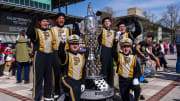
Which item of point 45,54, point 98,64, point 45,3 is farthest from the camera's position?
point 45,3

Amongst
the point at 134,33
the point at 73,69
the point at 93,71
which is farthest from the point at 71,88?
the point at 134,33

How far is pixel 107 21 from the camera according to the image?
397 centimetres

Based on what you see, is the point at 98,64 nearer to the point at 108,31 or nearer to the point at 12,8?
the point at 108,31

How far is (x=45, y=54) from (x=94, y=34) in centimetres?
116

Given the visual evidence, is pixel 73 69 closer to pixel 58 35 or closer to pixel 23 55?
pixel 58 35

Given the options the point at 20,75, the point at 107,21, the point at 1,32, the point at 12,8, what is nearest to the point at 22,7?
the point at 12,8

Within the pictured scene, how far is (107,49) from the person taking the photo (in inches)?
152

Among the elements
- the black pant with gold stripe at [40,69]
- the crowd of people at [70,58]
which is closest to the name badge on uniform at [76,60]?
the crowd of people at [70,58]

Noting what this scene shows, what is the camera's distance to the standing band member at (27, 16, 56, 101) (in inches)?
134

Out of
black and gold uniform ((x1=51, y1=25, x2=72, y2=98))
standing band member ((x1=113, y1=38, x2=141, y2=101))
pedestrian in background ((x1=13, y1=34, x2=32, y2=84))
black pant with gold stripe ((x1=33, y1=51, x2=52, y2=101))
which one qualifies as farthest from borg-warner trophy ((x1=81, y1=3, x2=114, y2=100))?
pedestrian in background ((x1=13, y1=34, x2=32, y2=84))

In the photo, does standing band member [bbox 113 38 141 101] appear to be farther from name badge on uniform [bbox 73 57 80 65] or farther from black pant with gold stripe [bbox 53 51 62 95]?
black pant with gold stripe [bbox 53 51 62 95]

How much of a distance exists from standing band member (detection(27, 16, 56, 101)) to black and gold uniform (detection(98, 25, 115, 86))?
45.9 inches

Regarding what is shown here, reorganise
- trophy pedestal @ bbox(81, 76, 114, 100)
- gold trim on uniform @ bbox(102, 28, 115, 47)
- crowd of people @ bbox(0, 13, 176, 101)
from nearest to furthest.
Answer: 1. crowd of people @ bbox(0, 13, 176, 101)
2. trophy pedestal @ bbox(81, 76, 114, 100)
3. gold trim on uniform @ bbox(102, 28, 115, 47)

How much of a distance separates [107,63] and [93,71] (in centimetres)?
42
